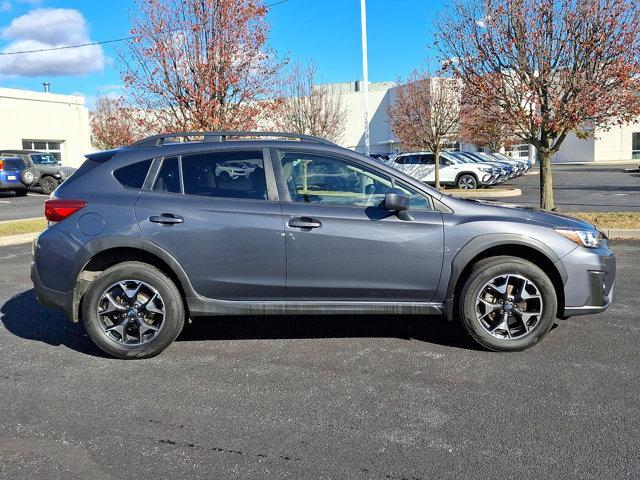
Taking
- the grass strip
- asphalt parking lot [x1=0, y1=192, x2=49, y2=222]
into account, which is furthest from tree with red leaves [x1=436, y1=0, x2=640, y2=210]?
asphalt parking lot [x1=0, y1=192, x2=49, y2=222]

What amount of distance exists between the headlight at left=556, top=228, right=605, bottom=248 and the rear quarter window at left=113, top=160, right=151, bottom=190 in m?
3.33

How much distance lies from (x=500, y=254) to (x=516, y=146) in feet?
144

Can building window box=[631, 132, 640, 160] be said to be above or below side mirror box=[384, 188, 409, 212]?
above

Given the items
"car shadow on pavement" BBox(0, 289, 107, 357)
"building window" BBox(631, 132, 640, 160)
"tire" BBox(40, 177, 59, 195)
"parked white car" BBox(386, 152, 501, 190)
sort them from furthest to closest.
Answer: "building window" BBox(631, 132, 640, 160)
"parked white car" BBox(386, 152, 501, 190)
"tire" BBox(40, 177, 59, 195)
"car shadow on pavement" BBox(0, 289, 107, 357)

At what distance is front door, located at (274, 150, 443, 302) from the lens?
4152mm

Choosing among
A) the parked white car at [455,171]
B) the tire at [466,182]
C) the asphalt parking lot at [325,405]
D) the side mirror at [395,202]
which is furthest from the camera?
the tire at [466,182]

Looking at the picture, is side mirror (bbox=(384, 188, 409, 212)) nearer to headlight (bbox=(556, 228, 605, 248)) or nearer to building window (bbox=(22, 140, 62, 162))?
headlight (bbox=(556, 228, 605, 248))

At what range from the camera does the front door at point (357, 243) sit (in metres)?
4.15

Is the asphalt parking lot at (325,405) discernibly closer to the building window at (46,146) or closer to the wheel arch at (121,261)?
the wheel arch at (121,261)

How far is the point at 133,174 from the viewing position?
14.3 ft

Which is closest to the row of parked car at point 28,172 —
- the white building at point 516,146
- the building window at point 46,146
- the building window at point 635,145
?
the building window at point 46,146

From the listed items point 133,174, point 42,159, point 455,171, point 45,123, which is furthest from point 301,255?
point 45,123

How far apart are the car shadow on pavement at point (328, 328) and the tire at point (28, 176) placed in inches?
784

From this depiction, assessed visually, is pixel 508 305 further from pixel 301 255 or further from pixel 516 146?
pixel 516 146
